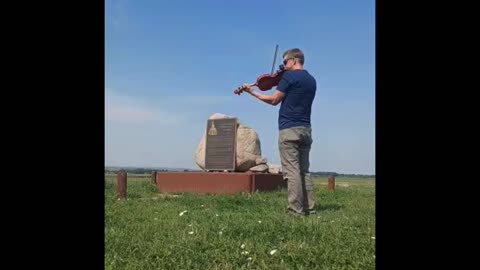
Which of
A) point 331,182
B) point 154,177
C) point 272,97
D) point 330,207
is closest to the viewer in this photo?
point 272,97

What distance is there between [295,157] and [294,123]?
308 mm

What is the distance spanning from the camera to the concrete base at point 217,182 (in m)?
8.90

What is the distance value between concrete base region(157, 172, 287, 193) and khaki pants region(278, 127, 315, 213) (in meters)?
4.09

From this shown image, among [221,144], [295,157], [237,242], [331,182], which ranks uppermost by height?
[221,144]

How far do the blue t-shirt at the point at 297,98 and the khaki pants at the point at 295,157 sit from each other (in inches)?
3.1

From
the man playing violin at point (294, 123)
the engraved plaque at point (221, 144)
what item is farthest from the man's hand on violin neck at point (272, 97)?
the engraved plaque at point (221, 144)

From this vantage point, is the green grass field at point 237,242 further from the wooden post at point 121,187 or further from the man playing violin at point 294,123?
the wooden post at point 121,187

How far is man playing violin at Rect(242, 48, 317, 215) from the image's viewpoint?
465 centimetres

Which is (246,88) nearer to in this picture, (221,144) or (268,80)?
(268,80)

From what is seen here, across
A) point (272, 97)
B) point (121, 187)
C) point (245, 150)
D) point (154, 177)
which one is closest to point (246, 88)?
point (272, 97)

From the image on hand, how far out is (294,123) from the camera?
15.3 feet
